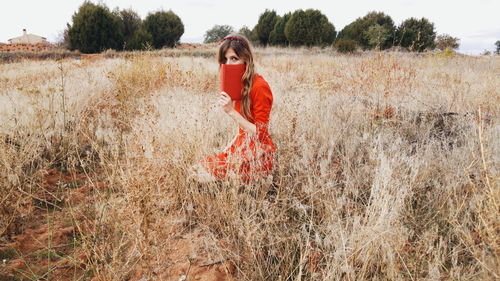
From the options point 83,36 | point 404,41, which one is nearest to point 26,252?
point 83,36

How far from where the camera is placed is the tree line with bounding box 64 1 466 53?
19609 millimetres

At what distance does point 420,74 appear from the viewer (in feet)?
21.4

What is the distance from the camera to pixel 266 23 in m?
27.1

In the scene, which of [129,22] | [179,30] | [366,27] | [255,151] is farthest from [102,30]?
[255,151]

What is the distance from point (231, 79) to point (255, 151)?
1.88 feet

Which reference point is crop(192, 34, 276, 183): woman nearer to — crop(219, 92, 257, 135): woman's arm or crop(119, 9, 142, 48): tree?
crop(219, 92, 257, 135): woman's arm

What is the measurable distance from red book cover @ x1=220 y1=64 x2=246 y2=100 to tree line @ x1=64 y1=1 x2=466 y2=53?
48.7 ft

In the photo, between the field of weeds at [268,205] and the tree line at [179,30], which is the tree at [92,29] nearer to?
the tree line at [179,30]

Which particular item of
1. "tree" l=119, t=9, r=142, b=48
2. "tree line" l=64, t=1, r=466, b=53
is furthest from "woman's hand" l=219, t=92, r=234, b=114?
"tree" l=119, t=9, r=142, b=48

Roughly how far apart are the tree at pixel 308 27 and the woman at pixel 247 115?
21.0 metres

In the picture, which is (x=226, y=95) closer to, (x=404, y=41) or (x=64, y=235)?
(x=64, y=235)

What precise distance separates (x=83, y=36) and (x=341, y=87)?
20.6 m

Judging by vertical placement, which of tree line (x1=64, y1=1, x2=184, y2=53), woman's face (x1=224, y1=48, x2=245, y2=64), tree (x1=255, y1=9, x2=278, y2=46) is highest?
tree (x1=255, y1=9, x2=278, y2=46)

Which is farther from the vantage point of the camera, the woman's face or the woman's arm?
the woman's face
